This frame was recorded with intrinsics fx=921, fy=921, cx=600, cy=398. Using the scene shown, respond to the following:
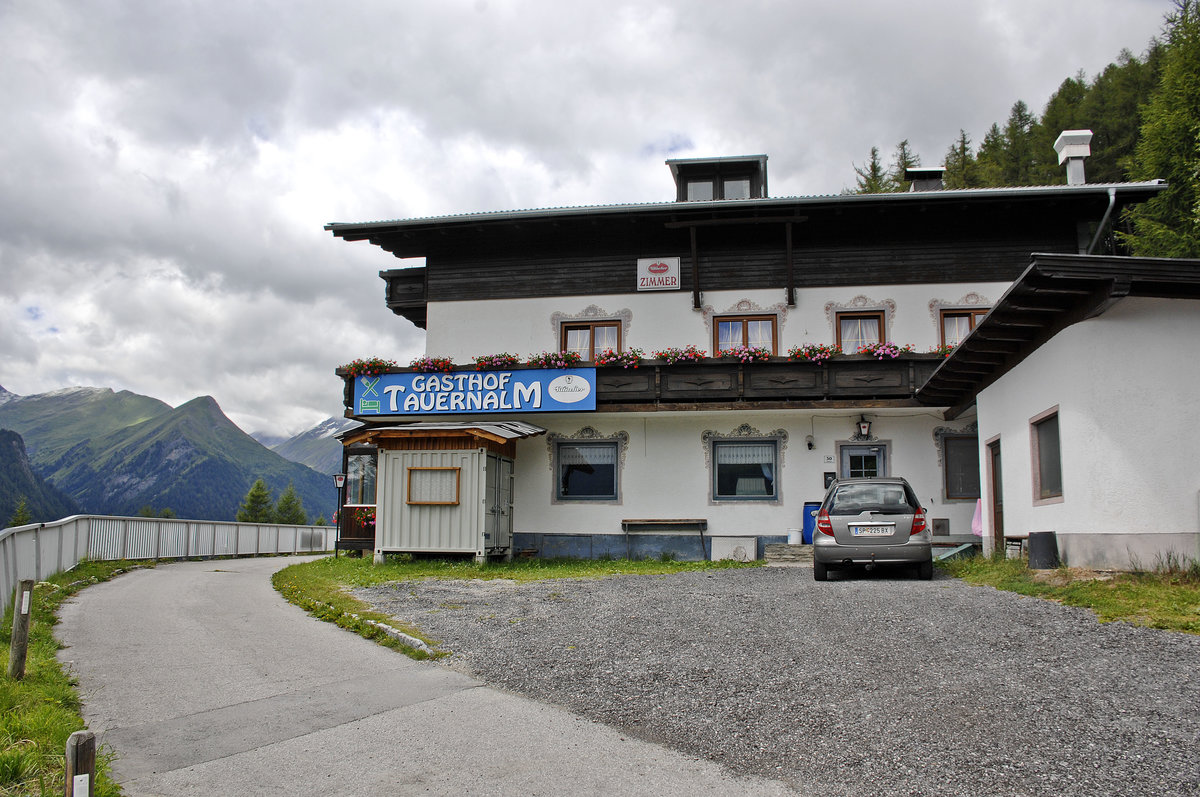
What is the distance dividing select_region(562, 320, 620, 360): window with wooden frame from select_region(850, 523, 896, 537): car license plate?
9.21 metres

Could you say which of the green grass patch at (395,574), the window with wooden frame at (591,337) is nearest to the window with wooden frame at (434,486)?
the green grass patch at (395,574)

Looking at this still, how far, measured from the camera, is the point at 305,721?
20.9 ft

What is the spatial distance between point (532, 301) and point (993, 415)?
10704 mm

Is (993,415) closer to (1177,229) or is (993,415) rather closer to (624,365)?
(624,365)

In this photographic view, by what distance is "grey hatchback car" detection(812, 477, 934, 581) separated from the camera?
13.0 m

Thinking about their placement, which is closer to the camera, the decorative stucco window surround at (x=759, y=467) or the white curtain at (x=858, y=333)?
the decorative stucco window surround at (x=759, y=467)

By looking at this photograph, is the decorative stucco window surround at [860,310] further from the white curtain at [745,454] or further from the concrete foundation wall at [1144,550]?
the concrete foundation wall at [1144,550]

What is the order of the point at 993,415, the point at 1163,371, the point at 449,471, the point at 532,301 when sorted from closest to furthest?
the point at 1163,371, the point at 993,415, the point at 449,471, the point at 532,301

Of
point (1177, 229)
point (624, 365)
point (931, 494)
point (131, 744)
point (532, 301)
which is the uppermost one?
point (1177, 229)

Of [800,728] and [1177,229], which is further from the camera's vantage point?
[1177,229]

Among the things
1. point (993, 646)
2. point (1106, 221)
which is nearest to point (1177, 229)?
point (1106, 221)

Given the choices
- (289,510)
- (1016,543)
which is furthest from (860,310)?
(289,510)

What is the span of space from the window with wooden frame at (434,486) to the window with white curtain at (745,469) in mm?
5713

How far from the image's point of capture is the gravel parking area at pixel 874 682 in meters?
5.01
